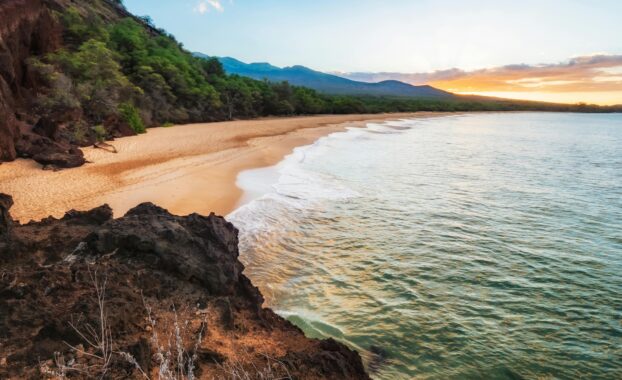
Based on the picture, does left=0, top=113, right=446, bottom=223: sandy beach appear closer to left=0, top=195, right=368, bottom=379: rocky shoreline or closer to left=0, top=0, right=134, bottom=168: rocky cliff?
left=0, top=0, right=134, bottom=168: rocky cliff

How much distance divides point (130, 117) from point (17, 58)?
8.34 meters

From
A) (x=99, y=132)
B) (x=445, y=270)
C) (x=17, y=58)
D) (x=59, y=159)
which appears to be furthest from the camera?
(x=99, y=132)

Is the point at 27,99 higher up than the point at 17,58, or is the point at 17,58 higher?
the point at 17,58

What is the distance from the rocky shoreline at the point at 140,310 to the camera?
338 centimetres

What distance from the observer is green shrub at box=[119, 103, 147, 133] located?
25.0 metres

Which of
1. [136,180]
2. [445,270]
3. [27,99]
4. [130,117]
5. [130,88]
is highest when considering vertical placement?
[130,88]

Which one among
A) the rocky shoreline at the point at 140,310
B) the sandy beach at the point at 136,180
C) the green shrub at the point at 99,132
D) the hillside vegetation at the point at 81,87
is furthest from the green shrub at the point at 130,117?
the rocky shoreline at the point at 140,310

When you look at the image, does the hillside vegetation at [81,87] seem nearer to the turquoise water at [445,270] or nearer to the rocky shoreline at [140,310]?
the turquoise water at [445,270]

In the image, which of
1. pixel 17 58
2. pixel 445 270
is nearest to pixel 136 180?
pixel 17 58

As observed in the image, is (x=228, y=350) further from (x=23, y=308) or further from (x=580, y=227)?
(x=580, y=227)

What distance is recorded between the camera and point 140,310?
13.6 ft

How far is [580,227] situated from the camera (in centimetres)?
1148

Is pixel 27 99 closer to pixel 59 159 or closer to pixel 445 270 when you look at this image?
pixel 59 159

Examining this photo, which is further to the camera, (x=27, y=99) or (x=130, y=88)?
(x=130, y=88)
